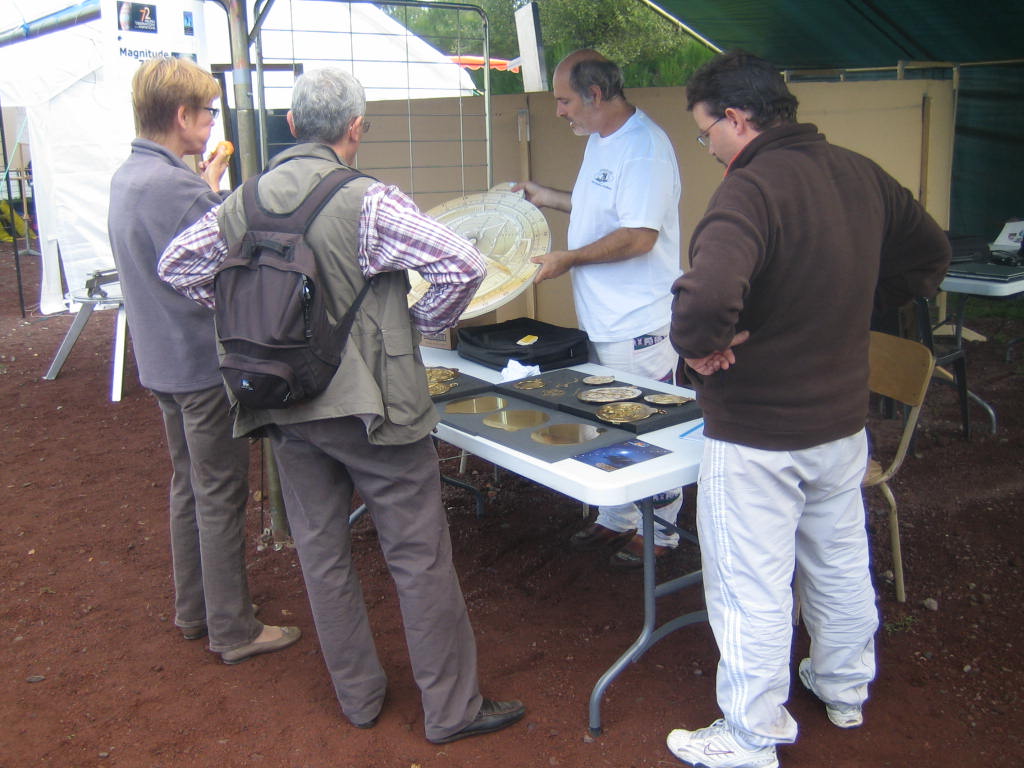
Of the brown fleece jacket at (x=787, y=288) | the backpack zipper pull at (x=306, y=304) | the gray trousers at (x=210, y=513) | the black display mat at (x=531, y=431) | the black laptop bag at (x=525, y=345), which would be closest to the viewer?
the brown fleece jacket at (x=787, y=288)

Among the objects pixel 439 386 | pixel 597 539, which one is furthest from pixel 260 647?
pixel 597 539

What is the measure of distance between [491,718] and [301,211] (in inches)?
54.9

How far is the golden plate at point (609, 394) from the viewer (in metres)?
2.53

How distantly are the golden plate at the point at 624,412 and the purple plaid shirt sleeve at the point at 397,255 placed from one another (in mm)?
540

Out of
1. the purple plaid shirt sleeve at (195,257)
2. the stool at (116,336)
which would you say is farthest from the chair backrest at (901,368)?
the stool at (116,336)

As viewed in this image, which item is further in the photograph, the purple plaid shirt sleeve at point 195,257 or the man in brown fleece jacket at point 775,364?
the purple plaid shirt sleeve at point 195,257

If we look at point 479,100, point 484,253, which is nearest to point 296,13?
point 479,100

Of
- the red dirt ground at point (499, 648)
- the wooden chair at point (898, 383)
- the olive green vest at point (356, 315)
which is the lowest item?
the red dirt ground at point (499, 648)

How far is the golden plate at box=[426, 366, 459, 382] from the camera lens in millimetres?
2889

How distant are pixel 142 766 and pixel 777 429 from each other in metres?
1.82

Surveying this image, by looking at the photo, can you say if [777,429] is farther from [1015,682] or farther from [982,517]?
[982,517]

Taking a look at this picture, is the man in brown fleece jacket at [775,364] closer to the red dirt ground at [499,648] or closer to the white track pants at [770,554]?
the white track pants at [770,554]

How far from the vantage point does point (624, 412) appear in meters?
2.40

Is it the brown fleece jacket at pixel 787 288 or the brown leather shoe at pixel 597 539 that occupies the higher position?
the brown fleece jacket at pixel 787 288
